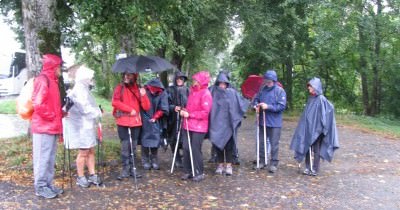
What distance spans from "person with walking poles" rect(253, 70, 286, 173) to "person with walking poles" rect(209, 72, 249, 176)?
1.91ft

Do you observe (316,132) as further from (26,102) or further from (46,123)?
(26,102)

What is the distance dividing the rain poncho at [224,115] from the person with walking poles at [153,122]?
0.94 metres

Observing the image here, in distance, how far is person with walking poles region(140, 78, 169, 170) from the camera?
7551 mm

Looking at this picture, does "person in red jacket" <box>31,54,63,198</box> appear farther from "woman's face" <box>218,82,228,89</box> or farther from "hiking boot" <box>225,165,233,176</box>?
"hiking boot" <box>225,165,233,176</box>

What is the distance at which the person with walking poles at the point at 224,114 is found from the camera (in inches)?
286

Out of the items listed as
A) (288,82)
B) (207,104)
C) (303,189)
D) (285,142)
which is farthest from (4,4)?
(288,82)

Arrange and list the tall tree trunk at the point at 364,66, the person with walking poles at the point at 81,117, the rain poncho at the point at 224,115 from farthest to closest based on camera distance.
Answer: the tall tree trunk at the point at 364,66, the rain poncho at the point at 224,115, the person with walking poles at the point at 81,117

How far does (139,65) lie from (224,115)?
1729mm

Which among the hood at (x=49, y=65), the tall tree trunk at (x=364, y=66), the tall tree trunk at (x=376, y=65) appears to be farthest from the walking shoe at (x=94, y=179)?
the tall tree trunk at (x=376, y=65)

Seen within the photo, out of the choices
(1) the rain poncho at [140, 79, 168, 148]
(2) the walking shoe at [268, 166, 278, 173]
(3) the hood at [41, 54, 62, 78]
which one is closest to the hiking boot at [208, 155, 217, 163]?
(2) the walking shoe at [268, 166, 278, 173]

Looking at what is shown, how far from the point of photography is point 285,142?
38.1 ft

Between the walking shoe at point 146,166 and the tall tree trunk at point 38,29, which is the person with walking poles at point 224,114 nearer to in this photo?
the walking shoe at point 146,166

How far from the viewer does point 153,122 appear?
7602 millimetres

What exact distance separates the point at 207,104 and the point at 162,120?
1.24m
